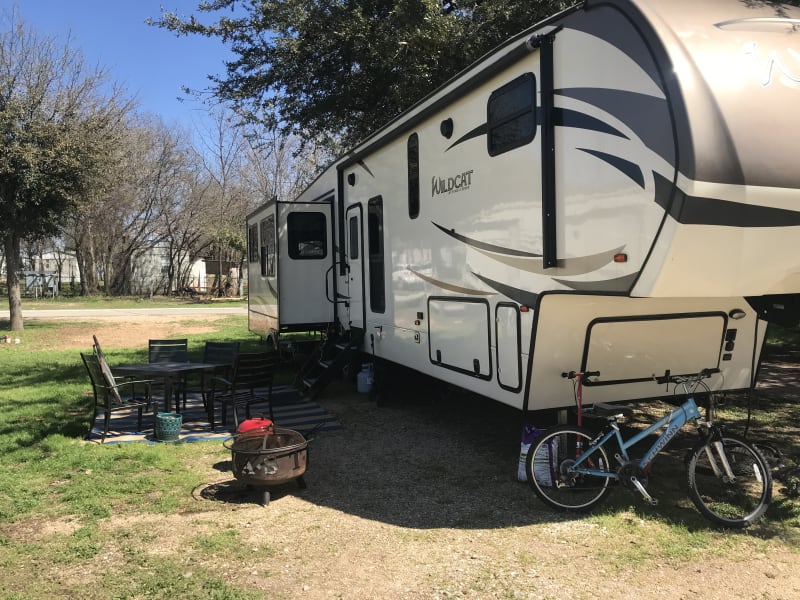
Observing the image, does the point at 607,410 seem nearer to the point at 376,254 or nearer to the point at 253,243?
the point at 376,254

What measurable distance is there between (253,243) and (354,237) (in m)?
3.70

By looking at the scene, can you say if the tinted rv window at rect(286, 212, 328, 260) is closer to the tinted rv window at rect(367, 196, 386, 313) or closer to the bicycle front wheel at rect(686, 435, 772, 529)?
the tinted rv window at rect(367, 196, 386, 313)

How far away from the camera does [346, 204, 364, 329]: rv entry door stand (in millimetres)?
7664

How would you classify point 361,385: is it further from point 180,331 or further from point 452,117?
point 180,331

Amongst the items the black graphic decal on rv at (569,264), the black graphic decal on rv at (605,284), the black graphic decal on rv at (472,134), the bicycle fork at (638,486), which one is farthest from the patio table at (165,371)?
the bicycle fork at (638,486)

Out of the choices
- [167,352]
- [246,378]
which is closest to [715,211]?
[246,378]

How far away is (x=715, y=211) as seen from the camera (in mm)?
3066

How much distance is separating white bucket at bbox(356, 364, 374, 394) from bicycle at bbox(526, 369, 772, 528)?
4.13 meters

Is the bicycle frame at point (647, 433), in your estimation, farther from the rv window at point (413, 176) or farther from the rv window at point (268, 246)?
the rv window at point (268, 246)

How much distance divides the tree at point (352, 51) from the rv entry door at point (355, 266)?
9.98 feet

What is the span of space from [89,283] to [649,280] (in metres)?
32.0

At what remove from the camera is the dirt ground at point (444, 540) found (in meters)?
3.29

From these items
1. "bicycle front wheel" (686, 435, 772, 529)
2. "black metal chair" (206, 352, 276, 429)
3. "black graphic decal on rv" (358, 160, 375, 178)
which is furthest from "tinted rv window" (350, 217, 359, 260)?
"bicycle front wheel" (686, 435, 772, 529)

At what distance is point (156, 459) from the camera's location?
5.48m
